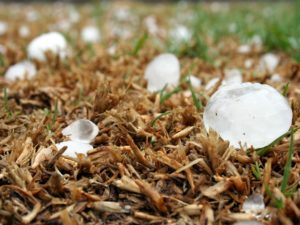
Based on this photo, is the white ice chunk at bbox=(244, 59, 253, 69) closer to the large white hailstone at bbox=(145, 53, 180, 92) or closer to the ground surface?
the ground surface

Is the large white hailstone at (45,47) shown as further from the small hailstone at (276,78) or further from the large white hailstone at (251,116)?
the large white hailstone at (251,116)

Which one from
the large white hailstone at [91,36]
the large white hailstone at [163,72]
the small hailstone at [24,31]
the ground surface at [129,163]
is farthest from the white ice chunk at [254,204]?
the small hailstone at [24,31]

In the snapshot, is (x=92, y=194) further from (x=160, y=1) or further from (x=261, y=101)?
(x=160, y=1)

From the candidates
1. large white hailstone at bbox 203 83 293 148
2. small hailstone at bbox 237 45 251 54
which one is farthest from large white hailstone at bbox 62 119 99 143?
small hailstone at bbox 237 45 251 54

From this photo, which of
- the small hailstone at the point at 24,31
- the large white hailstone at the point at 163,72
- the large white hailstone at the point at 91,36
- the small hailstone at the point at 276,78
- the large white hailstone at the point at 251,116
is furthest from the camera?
the small hailstone at the point at 24,31

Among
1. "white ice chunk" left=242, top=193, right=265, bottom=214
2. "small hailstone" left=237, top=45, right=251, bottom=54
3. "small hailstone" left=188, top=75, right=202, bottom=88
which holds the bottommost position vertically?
"white ice chunk" left=242, top=193, right=265, bottom=214
